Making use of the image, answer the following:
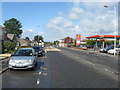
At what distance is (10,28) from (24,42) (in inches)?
486

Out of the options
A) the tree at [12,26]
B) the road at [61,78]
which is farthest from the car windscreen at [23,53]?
the tree at [12,26]

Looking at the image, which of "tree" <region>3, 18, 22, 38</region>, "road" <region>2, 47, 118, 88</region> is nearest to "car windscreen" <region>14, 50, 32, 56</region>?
"road" <region>2, 47, 118, 88</region>

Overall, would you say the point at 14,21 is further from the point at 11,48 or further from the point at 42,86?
the point at 42,86

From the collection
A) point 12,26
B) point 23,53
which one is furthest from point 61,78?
point 12,26

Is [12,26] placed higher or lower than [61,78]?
higher

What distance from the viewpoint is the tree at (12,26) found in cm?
10056

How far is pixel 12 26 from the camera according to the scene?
10081 centimetres

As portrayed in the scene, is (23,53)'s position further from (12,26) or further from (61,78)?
(12,26)

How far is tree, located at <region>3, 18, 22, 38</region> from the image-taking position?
101 m

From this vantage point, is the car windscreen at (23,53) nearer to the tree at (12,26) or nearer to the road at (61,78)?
the road at (61,78)

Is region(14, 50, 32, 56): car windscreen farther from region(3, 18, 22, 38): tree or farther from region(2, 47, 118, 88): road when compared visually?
region(3, 18, 22, 38): tree

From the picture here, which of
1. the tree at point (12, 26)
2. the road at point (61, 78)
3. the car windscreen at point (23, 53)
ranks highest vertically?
the tree at point (12, 26)

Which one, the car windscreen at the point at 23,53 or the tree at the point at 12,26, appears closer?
the car windscreen at the point at 23,53

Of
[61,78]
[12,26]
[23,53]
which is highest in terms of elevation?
[12,26]
